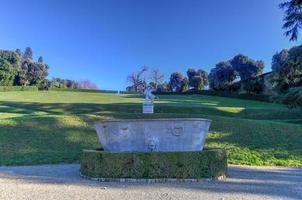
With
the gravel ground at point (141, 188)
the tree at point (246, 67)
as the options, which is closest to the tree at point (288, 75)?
the gravel ground at point (141, 188)

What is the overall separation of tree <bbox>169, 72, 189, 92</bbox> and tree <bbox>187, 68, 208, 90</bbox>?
1.77 m

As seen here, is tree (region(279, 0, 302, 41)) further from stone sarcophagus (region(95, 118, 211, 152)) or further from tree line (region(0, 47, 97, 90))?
tree line (region(0, 47, 97, 90))

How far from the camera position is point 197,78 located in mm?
79812

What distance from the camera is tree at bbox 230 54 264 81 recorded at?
234 ft

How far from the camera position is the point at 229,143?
18.8 meters

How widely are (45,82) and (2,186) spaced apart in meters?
74.7

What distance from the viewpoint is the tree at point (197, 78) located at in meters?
79.7

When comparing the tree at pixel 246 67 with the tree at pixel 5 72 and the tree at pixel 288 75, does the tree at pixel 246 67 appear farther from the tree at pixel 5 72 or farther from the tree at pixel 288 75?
the tree at pixel 288 75

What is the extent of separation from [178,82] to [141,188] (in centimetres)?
7581

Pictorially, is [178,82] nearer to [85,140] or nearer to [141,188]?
[85,140]

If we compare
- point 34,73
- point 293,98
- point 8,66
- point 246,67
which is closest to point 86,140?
point 293,98

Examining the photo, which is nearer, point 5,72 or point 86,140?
point 86,140

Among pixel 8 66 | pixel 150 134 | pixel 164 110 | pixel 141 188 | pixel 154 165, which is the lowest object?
pixel 141 188

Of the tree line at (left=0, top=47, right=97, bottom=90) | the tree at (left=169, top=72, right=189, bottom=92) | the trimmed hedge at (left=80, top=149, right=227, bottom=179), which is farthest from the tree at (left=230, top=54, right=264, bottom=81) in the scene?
the trimmed hedge at (left=80, top=149, right=227, bottom=179)
